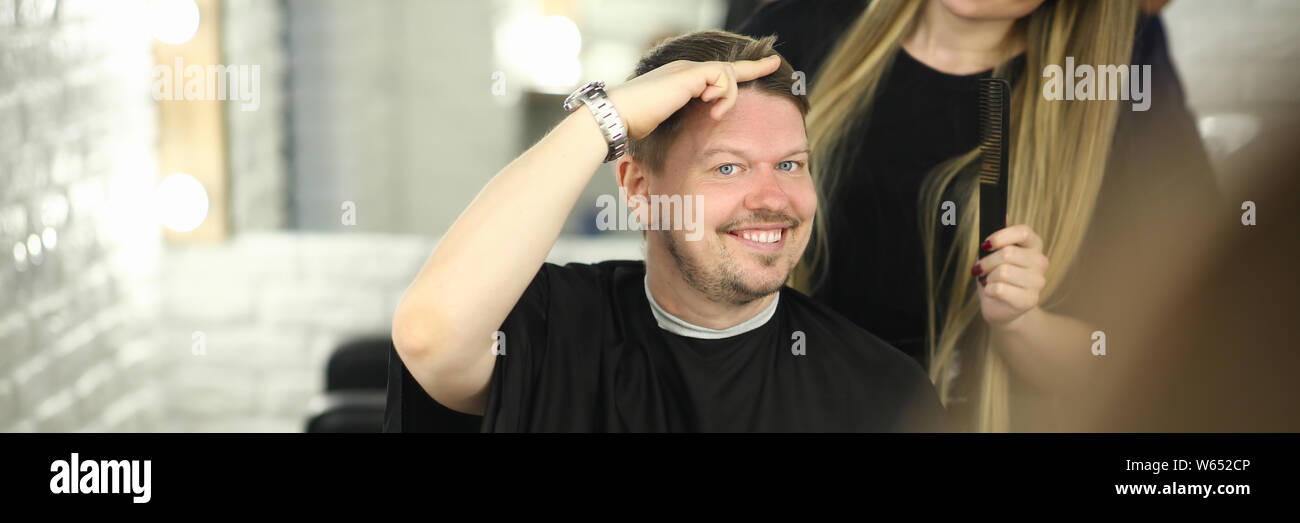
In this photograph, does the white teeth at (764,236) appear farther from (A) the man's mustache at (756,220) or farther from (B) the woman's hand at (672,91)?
(B) the woman's hand at (672,91)

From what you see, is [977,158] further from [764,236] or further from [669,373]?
[669,373]

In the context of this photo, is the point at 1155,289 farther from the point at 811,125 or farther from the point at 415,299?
the point at 415,299

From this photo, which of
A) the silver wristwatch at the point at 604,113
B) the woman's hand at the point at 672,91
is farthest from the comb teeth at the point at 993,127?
the silver wristwatch at the point at 604,113

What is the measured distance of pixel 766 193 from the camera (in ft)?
3.73

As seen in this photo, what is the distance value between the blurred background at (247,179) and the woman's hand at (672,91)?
0.44 m

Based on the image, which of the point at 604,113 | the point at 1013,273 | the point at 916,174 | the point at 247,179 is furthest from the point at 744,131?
the point at 247,179

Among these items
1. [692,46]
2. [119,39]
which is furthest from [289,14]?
[692,46]

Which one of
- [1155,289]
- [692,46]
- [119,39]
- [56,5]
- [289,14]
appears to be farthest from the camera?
[289,14]

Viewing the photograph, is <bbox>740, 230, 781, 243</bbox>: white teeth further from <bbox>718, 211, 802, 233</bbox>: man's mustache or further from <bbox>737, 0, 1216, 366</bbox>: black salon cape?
<bbox>737, 0, 1216, 366</bbox>: black salon cape

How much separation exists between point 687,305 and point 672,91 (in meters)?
0.27

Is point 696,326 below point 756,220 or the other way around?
below

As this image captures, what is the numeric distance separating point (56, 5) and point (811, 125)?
5.11 ft

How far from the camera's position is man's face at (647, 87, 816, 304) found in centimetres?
113

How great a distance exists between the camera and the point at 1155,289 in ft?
4.33
